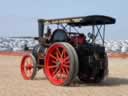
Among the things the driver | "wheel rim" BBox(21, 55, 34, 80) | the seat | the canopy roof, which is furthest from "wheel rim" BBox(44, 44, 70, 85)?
"wheel rim" BBox(21, 55, 34, 80)

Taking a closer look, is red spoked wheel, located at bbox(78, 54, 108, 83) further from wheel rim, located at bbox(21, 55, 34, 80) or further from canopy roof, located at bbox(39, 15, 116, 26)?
wheel rim, located at bbox(21, 55, 34, 80)

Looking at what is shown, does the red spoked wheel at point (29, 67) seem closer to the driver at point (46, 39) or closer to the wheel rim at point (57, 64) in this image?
the driver at point (46, 39)

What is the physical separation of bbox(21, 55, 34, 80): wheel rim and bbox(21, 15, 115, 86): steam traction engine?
0.38m

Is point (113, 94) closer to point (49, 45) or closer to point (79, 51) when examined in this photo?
point (79, 51)

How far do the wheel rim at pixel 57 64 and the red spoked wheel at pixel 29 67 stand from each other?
4.33 ft

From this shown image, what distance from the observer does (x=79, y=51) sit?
1592 centimetres

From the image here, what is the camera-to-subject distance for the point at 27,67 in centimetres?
1839

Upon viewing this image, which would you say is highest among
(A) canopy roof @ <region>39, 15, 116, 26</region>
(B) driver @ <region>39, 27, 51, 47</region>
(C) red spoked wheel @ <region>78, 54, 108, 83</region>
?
(A) canopy roof @ <region>39, 15, 116, 26</region>

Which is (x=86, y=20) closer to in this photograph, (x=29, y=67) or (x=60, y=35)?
(x=60, y=35)

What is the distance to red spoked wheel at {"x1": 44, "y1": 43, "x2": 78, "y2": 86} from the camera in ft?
49.8

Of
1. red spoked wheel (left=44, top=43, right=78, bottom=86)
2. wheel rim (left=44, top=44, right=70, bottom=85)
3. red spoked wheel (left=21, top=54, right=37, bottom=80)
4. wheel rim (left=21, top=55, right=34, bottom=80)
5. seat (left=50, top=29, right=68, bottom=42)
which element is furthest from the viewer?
wheel rim (left=21, top=55, right=34, bottom=80)

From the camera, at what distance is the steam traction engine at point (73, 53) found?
15477 mm

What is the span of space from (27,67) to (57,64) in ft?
8.84

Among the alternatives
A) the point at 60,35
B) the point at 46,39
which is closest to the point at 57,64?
the point at 60,35
